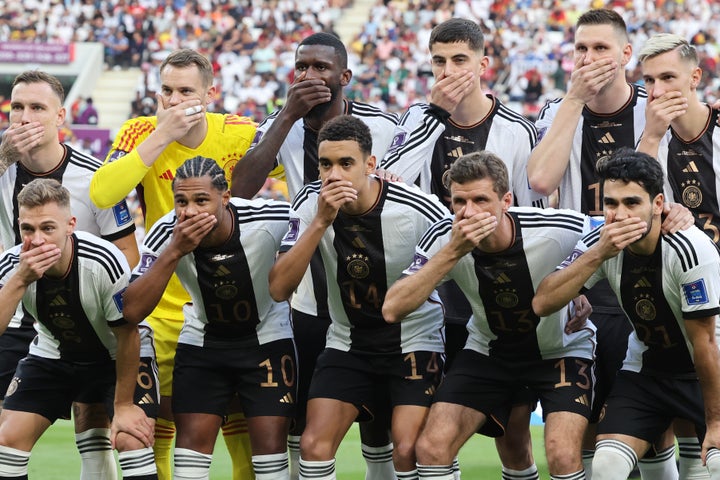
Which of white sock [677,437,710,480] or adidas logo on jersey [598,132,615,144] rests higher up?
adidas logo on jersey [598,132,615,144]

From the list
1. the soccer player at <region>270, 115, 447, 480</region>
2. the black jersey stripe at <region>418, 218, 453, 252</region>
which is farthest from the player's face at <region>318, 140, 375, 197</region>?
the black jersey stripe at <region>418, 218, 453, 252</region>

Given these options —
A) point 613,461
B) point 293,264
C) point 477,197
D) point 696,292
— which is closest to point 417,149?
point 477,197

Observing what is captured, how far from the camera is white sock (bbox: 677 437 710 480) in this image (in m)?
6.16

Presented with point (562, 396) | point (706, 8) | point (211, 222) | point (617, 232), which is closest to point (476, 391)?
point (562, 396)

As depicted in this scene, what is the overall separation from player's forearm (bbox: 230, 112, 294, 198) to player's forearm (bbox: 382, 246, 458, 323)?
119 cm

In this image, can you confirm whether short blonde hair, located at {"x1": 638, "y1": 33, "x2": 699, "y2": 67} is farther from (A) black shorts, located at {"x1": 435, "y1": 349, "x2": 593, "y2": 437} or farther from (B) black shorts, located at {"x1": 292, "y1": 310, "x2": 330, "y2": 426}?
(B) black shorts, located at {"x1": 292, "y1": 310, "x2": 330, "y2": 426}

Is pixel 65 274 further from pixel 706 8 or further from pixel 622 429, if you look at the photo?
pixel 706 8

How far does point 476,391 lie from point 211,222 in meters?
1.64

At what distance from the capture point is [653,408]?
572cm

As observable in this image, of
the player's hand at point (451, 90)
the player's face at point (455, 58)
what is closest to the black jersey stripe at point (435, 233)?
the player's hand at point (451, 90)

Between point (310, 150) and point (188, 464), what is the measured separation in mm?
1999

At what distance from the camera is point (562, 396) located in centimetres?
581

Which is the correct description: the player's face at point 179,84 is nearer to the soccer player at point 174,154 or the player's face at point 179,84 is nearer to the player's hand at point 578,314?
the soccer player at point 174,154

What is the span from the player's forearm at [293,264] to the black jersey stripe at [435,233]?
1.79ft
